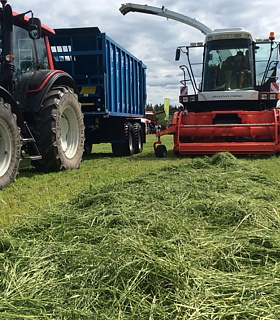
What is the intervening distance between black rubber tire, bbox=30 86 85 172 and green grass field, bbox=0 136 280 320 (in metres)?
1.74

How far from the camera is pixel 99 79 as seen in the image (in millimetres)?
8008

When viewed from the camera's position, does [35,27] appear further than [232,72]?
No

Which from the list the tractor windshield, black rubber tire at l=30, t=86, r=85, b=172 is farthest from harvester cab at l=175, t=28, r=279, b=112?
black rubber tire at l=30, t=86, r=85, b=172

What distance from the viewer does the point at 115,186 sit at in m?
3.89

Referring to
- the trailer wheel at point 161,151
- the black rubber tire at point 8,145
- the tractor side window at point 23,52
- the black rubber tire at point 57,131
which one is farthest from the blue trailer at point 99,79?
the black rubber tire at point 8,145

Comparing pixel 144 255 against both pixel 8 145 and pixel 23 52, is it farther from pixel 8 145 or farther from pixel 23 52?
pixel 23 52

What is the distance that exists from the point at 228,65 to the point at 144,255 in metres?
7.96

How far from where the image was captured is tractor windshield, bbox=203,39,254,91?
352 inches

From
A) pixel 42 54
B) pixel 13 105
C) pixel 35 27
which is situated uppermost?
pixel 35 27

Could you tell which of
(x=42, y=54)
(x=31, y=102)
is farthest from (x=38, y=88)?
(x=42, y=54)

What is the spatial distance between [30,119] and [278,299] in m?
4.44

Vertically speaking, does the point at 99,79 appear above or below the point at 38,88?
above

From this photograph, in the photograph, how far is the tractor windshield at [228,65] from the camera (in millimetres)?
8930

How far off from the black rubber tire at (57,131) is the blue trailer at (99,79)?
1.69m
